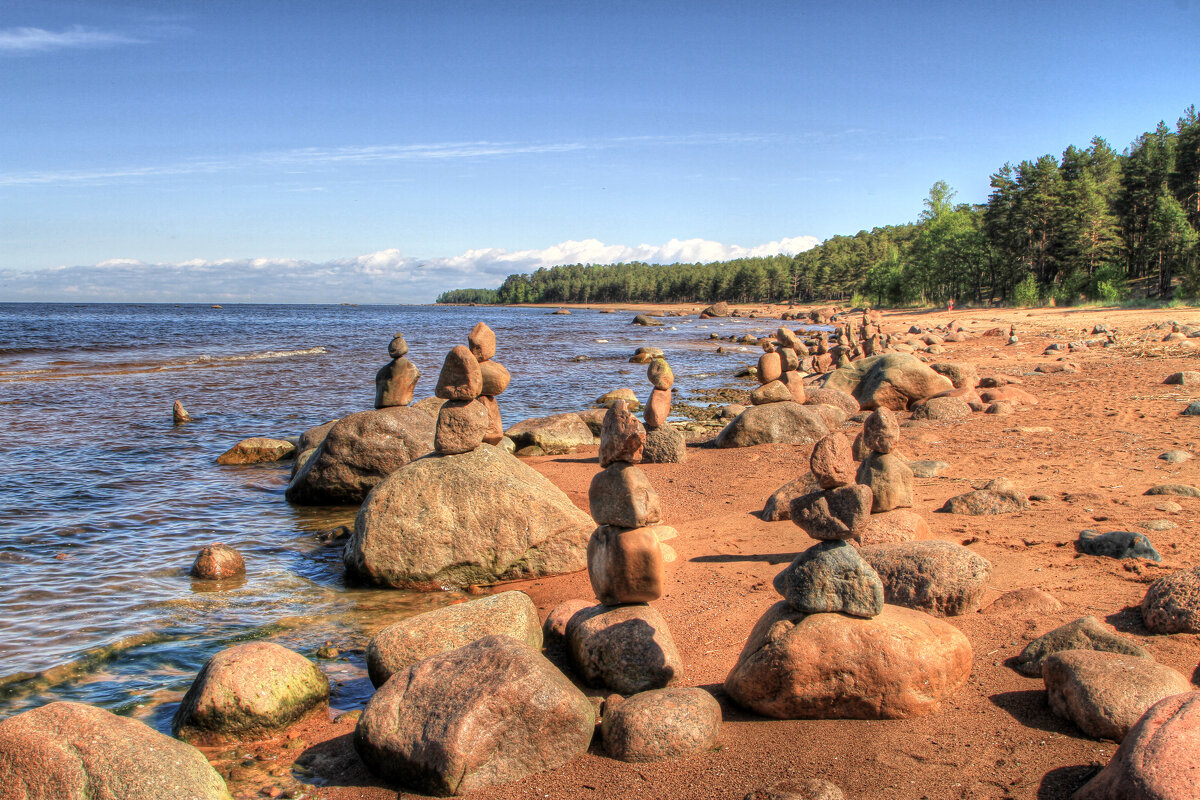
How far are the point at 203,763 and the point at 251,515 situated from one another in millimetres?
8165

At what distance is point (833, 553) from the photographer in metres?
5.57

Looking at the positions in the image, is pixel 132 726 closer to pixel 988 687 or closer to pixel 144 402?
pixel 988 687

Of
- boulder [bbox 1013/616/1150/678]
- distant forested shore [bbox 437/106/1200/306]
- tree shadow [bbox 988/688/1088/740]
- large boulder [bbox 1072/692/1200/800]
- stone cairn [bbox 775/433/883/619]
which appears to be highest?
distant forested shore [bbox 437/106/1200/306]

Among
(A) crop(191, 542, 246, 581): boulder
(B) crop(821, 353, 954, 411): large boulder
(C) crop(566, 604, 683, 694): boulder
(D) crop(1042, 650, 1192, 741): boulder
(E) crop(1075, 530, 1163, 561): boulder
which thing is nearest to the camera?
(D) crop(1042, 650, 1192, 741): boulder

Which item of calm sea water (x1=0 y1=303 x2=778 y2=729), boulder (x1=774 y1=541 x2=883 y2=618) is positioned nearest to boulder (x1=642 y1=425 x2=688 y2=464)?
calm sea water (x1=0 y1=303 x2=778 y2=729)

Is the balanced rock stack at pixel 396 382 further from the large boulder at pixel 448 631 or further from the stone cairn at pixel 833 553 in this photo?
the stone cairn at pixel 833 553

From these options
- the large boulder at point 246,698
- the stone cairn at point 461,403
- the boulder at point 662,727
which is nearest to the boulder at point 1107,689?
the boulder at point 662,727

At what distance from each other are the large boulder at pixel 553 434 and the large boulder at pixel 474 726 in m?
Result: 11.5

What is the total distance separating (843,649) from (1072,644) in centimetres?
171

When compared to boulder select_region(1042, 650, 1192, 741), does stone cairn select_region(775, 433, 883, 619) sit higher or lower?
higher

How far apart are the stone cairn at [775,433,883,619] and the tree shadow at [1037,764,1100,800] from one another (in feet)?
4.72

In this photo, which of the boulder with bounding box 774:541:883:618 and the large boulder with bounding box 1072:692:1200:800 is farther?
the boulder with bounding box 774:541:883:618

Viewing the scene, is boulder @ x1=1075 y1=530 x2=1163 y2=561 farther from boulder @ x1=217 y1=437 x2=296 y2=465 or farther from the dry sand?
boulder @ x1=217 y1=437 x2=296 y2=465

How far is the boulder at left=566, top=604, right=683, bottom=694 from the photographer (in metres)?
5.94
